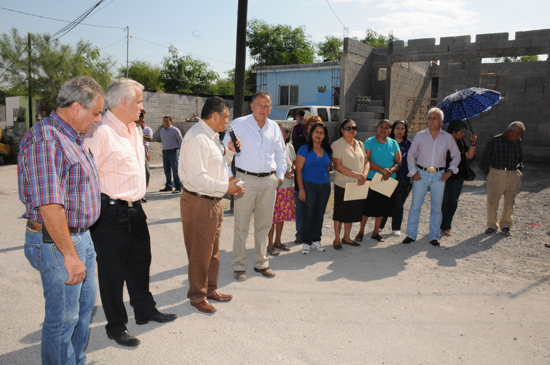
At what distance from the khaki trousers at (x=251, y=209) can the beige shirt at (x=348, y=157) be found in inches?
53.0

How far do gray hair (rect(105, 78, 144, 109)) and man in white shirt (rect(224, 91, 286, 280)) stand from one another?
1599mm

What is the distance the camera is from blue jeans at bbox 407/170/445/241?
5.98 m

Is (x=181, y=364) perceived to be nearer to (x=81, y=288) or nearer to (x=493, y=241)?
(x=81, y=288)

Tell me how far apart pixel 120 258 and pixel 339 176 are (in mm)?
3467

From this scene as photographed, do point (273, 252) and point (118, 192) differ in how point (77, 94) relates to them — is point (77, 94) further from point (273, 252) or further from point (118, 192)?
point (273, 252)

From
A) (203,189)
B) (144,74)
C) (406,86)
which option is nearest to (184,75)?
(144,74)

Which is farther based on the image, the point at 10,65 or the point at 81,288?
the point at 10,65

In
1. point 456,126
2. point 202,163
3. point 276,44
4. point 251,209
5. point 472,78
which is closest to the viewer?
point 202,163

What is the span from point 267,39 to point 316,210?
116ft

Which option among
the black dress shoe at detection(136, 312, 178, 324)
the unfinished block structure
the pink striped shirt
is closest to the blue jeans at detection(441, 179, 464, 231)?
the black dress shoe at detection(136, 312, 178, 324)

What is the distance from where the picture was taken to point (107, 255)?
3.00 m

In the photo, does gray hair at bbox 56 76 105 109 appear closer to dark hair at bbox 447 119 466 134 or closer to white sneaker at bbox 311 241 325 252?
white sneaker at bbox 311 241 325 252

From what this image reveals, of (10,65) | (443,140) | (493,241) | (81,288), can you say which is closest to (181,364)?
(81,288)

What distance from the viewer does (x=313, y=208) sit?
18.1 feet
